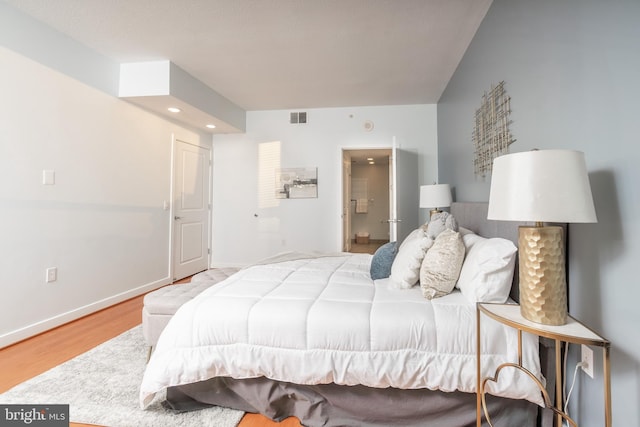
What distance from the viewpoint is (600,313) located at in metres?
1.19

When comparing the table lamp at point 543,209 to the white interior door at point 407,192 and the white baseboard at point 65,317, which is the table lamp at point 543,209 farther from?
the white baseboard at point 65,317

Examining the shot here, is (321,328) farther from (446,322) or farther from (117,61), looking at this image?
(117,61)

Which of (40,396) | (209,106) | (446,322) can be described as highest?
(209,106)

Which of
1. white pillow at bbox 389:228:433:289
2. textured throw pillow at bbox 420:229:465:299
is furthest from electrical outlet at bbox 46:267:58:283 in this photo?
textured throw pillow at bbox 420:229:465:299

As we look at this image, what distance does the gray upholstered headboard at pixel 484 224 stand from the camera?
163 cm

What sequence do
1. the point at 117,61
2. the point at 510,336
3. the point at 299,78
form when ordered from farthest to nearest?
the point at 299,78, the point at 117,61, the point at 510,336

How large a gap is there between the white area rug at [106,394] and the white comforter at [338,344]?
0.50 ft

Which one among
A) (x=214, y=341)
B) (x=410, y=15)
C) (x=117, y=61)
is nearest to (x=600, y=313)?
(x=214, y=341)

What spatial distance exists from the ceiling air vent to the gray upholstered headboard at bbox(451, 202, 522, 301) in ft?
9.17

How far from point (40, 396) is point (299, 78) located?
364 cm

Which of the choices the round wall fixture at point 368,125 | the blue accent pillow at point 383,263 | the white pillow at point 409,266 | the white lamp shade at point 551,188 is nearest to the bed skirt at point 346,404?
the white pillow at point 409,266

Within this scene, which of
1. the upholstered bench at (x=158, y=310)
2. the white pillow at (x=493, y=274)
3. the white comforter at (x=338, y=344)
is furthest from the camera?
the upholstered bench at (x=158, y=310)

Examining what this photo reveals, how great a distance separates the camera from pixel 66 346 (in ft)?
7.70

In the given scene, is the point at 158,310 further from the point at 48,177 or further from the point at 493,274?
the point at 493,274
